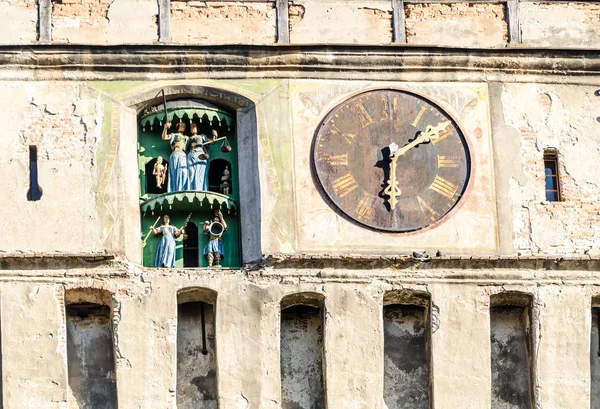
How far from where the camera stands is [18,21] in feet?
82.6

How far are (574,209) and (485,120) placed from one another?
1.31 meters

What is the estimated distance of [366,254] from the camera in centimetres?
2441

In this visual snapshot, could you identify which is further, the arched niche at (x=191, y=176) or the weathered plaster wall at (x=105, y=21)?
the weathered plaster wall at (x=105, y=21)

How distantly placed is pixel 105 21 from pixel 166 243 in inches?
96.8

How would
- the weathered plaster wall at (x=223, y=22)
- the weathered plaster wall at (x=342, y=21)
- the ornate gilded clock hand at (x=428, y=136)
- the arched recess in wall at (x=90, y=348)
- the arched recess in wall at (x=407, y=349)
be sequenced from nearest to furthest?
the arched recess in wall at (x=90, y=348), the arched recess in wall at (x=407, y=349), the ornate gilded clock hand at (x=428, y=136), the weathered plaster wall at (x=223, y=22), the weathered plaster wall at (x=342, y=21)

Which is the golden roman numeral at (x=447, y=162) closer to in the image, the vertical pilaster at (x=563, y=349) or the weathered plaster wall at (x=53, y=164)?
the vertical pilaster at (x=563, y=349)

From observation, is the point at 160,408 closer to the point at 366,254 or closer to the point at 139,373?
the point at 139,373

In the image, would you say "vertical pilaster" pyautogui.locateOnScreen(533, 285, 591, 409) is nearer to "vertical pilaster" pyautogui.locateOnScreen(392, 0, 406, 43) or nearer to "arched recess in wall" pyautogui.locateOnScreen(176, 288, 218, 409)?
"vertical pilaster" pyautogui.locateOnScreen(392, 0, 406, 43)

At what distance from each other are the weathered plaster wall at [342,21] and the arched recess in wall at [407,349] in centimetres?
282

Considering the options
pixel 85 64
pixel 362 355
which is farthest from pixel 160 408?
pixel 85 64

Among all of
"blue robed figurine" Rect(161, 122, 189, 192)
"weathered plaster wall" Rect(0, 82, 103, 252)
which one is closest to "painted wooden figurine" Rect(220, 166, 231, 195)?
"blue robed figurine" Rect(161, 122, 189, 192)

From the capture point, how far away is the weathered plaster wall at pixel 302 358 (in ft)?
79.4

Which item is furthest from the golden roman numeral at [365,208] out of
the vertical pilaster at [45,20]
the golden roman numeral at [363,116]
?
the vertical pilaster at [45,20]

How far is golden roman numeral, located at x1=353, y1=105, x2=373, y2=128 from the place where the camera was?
25.0 metres
